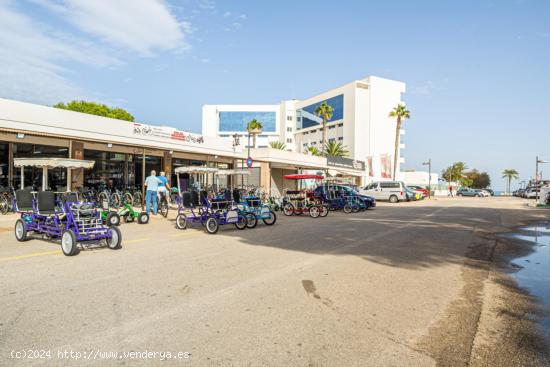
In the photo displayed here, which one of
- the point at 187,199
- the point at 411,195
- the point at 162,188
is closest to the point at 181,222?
the point at 187,199

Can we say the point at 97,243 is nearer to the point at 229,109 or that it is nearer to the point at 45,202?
the point at 45,202

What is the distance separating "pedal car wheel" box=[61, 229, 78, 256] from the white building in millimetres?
62636

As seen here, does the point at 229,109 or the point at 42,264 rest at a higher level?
the point at 229,109

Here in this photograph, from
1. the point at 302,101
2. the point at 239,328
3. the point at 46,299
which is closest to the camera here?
the point at 239,328

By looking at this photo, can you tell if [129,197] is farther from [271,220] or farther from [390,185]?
[390,185]

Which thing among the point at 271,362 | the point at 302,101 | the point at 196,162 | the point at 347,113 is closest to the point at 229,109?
the point at 302,101

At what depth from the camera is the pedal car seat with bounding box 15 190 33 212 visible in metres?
9.36

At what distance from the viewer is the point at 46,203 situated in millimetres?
9117

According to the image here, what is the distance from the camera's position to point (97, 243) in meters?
9.06

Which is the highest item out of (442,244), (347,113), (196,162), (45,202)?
(347,113)

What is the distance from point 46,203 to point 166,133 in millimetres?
13985

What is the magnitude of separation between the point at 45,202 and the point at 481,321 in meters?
9.20

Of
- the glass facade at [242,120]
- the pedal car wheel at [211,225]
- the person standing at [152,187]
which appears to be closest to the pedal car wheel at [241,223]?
the pedal car wheel at [211,225]

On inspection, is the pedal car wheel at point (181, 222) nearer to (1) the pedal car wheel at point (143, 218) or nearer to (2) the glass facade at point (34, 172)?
(1) the pedal car wheel at point (143, 218)
